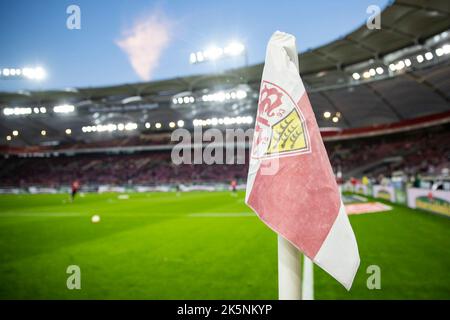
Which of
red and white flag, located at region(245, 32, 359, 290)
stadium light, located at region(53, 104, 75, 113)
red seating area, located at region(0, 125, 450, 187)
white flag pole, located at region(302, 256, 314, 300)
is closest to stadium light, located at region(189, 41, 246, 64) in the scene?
red seating area, located at region(0, 125, 450, 187)

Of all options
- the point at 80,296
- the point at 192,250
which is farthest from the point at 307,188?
the point at 192,250

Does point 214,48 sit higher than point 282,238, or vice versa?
point 214,48

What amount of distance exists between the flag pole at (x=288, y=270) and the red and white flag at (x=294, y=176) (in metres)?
0.14

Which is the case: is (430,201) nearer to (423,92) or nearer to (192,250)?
(192,250)

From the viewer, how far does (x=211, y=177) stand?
4506 centimetres

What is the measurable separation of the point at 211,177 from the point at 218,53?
20.4m

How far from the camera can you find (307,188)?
1.48m

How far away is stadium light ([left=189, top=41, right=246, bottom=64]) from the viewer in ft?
97.7

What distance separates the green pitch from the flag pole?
2.47 m

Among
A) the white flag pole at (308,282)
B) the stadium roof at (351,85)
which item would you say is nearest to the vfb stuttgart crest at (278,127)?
the white flag pole at (308,282)

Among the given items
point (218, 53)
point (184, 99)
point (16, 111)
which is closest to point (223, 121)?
point (184, 99)

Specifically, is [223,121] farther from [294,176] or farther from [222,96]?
[294,176]

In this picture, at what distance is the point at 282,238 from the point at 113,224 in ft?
34.5

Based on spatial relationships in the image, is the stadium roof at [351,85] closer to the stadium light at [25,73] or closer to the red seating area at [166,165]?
the red seating area at [166,165]
